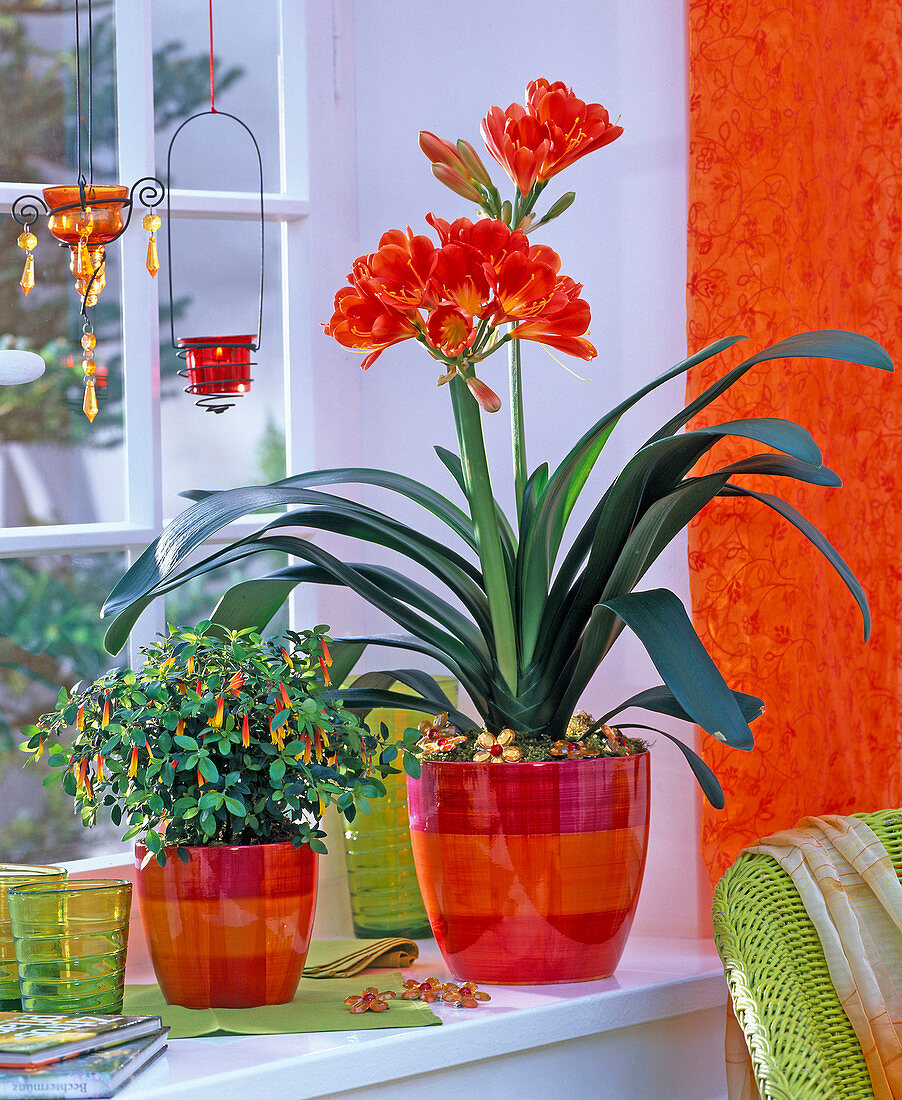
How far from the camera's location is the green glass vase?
1.68 m

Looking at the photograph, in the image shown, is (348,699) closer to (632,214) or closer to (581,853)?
(581,853)

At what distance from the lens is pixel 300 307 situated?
1854mm

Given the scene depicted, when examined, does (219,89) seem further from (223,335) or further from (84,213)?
(84,213)

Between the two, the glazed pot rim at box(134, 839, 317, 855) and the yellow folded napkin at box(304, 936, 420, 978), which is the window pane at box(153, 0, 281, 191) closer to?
the glazed pot rim at box(134, 839, 317, 855)

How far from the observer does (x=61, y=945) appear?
1242 millimetres

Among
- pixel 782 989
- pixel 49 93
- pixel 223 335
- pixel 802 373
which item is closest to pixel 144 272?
pixel 223 335

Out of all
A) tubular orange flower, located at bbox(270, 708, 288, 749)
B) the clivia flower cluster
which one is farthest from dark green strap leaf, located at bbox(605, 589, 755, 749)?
tubular orange flower, located at bbox(270, 708, 288, 749)

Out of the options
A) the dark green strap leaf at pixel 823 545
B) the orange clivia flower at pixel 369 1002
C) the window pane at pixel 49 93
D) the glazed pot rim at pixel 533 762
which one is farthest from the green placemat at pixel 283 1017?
the window pane at pixel 49 93

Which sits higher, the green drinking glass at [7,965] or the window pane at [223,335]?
the window pane at [223,335]

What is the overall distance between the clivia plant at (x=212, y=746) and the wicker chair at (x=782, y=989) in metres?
0.41

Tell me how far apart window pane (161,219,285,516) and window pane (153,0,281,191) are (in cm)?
9

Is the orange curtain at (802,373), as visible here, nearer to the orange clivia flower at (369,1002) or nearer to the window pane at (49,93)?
the orange clivia flower at (369,1002)

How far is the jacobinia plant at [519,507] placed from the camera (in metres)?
1.25

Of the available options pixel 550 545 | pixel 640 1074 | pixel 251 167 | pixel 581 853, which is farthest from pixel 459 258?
pixel 640 1074
